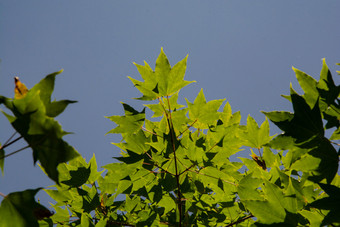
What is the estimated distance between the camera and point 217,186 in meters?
2.04

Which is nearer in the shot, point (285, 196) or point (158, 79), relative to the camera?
point (285, 196)

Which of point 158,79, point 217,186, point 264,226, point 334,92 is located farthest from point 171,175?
point 334,92

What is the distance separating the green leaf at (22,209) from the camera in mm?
1122

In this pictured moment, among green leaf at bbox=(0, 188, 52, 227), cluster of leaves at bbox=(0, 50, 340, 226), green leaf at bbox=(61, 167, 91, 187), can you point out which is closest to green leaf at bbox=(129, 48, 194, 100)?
cluster of leaves at bbox=(0, 50, 340, 226)

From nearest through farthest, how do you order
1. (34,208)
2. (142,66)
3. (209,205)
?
(34,208) → (142,66) → (209,205)

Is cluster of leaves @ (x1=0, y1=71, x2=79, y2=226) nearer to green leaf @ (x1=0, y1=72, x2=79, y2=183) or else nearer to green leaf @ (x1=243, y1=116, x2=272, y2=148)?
green leaf @ (x1=0, y1=72, x2=79, y2=183)

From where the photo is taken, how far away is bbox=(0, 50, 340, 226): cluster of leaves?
137 cm

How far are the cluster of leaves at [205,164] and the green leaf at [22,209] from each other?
42 centimetres

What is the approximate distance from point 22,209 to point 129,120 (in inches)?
36.5

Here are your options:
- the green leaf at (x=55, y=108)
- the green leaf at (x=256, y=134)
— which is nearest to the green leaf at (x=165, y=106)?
the green leaf at (x=256, y=134)

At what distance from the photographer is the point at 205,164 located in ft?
6.17

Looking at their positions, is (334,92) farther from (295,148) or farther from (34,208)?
(34,208)

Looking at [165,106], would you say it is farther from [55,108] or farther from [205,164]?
[55,108]

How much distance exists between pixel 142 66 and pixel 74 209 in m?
1.24
